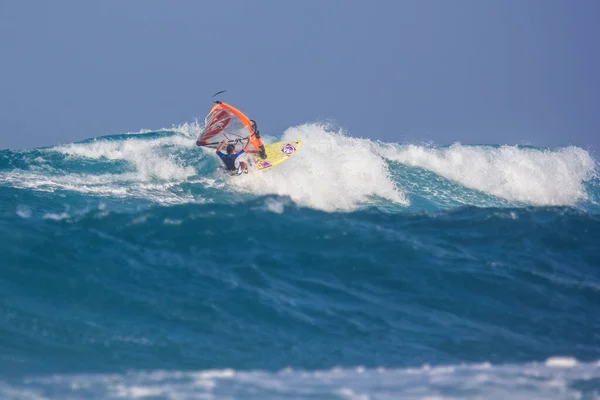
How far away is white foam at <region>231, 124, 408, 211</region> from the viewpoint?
528 inches

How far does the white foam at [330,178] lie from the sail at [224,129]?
880 mm

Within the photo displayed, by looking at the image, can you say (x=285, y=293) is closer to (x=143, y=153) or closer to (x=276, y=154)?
(x=276, y=154)

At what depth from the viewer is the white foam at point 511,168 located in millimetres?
18016

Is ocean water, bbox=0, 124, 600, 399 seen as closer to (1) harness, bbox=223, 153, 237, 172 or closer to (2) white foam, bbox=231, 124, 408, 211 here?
(2) white foam, bbox=231, 124, 408, 211

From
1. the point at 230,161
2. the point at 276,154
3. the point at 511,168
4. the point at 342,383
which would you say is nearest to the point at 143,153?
the point at 230,161

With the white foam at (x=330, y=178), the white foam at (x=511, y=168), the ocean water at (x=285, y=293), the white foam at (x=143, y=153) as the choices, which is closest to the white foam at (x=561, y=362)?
the ocean water at (x=285, y=293)

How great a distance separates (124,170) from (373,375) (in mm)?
11202

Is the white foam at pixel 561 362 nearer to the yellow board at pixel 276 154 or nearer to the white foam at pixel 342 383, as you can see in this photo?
the white foam at pixel 342 383

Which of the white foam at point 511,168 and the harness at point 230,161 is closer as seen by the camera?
the harness at point 230,161

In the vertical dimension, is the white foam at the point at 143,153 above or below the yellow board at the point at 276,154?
above

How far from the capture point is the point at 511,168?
19.2m

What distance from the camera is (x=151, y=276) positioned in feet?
29.1

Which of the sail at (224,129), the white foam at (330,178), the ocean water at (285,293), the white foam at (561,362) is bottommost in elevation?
the white foam at (561,362)

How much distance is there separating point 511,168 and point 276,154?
26.6ft
